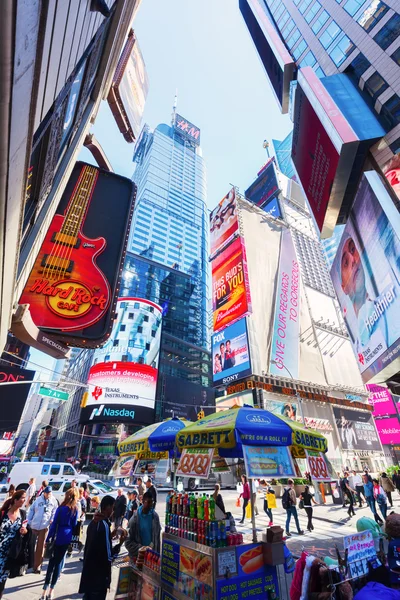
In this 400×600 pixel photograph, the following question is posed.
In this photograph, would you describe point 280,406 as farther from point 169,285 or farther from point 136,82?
point 169,285

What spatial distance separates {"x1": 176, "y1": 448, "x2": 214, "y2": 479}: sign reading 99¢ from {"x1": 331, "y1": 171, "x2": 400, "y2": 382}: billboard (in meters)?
14.4

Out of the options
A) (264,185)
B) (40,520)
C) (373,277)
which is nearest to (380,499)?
(373,277)

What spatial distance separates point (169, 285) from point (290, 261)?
44.0 metres

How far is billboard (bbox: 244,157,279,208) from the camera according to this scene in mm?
81438

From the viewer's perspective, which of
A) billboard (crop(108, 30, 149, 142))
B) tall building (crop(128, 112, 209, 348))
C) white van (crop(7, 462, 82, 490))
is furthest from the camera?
tall building (crop(128, 112, 209, 348))

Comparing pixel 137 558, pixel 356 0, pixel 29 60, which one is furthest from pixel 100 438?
pixel 356 0

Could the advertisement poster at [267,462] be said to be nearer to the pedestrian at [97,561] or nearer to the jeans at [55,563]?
the pedestrian at [97,561]

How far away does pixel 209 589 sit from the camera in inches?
168

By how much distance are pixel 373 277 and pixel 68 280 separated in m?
18.3

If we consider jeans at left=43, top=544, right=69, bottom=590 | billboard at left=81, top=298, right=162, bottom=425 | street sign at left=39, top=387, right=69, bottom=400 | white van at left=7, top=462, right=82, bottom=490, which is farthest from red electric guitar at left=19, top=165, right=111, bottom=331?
billboard at left=81, top=298, right=162, bottom=425

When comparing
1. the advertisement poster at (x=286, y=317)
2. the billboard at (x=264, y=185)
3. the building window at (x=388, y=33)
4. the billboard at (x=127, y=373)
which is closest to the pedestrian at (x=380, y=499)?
the advertisement poster at (x=286, y=317)

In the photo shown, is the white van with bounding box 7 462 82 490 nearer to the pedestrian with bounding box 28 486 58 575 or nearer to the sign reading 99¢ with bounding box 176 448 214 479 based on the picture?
the pedestrian with bounding box 28 486 58 575

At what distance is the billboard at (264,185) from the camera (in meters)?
81.4

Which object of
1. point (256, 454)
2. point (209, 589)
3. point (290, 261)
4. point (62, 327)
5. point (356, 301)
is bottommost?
point (209, 589)
